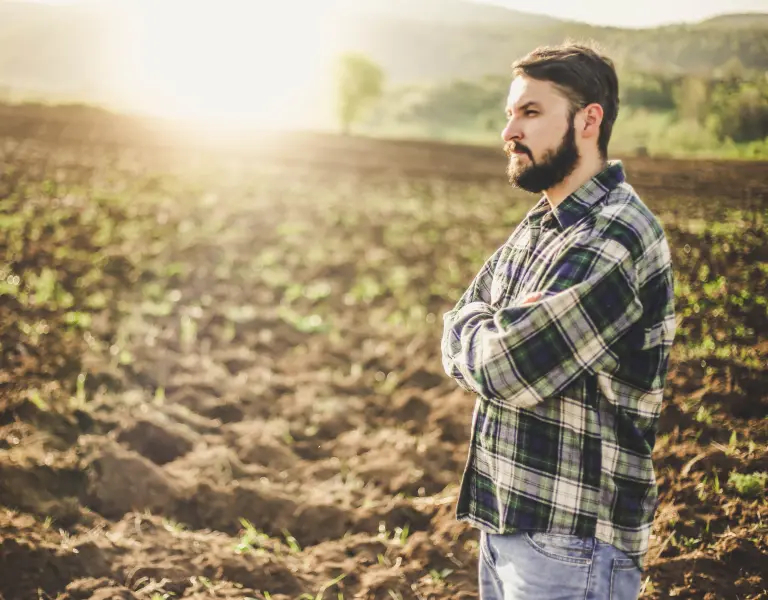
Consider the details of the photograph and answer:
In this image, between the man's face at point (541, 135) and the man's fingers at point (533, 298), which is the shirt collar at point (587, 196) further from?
the man's fingers at point (533, 298)

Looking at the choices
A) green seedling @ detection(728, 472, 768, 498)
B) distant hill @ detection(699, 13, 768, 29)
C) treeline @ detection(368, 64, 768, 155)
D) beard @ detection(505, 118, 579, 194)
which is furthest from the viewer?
treeline @ detection(368, 64, 768, 155)

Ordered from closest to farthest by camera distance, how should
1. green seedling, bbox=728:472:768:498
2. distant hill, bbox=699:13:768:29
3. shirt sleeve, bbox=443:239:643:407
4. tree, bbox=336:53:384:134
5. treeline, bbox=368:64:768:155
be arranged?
shirt sleeve, bbox=443:239:643:407
green seedling, bbox=728:472:768:498
distant hill, bbox=699:13:768:29
treeline, bbox=368:64:768:155
tree, bbox=336:53:384:134

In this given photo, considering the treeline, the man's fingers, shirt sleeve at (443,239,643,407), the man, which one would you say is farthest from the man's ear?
the treeline

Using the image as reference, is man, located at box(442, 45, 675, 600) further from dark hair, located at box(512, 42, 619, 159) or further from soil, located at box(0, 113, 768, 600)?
soil, located at box(0, 113, 768, 600)

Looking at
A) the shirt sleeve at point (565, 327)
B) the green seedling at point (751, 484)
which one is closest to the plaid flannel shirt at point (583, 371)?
the shirt sleeve at point (565, 327)

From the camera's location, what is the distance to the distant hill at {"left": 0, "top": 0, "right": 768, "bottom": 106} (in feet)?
10.8

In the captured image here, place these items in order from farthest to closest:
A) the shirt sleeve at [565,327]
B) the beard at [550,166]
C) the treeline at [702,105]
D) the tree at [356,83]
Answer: the tree at [356,83] → the treeline at [702,105] → the beard at [550,166] → the shirt sleeve at [565,327]

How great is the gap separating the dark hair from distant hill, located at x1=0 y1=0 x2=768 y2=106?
1.21 meters

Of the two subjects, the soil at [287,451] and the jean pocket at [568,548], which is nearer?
the jean pocket at [568,548]

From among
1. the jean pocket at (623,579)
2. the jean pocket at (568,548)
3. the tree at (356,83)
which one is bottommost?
the jean pocket at (623,579)

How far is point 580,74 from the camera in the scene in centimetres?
174

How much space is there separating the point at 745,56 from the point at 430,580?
286 cm

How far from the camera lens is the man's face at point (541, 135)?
1.76 metres

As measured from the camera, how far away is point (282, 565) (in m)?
3.10
